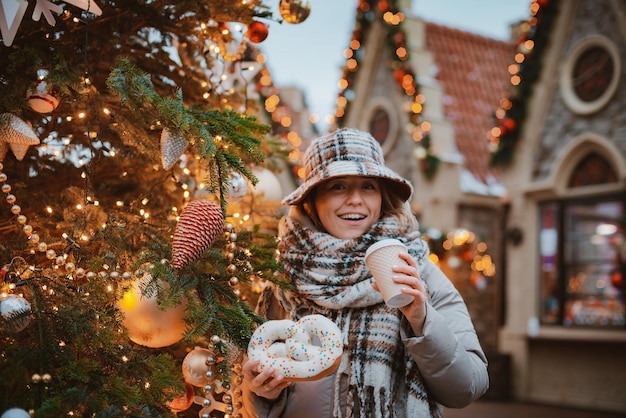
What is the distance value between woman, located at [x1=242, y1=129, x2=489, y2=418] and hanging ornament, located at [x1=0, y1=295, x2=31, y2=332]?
658 millimetres

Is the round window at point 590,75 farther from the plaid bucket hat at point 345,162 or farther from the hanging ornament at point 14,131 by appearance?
the hanging ornament at point 14,131

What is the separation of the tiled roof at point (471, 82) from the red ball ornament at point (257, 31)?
1008 cm

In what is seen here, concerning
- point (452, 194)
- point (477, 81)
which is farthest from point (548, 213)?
point (477, 81)

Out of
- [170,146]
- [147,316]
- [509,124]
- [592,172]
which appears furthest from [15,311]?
[509,124]

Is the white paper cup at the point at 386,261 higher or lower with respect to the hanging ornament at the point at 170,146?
lower

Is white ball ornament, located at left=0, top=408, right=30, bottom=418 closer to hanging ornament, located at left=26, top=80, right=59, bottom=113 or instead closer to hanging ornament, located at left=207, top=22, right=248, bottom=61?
hanging ornament, located at left=26, top=80, right=59, bottom=113

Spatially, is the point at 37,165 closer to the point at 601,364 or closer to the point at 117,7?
the point at 117,7

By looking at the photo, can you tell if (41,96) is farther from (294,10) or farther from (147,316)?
(294,10)

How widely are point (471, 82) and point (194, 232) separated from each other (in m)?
13.0

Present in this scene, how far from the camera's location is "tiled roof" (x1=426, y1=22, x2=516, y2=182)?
13.2 meters

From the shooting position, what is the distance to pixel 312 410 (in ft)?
7.93

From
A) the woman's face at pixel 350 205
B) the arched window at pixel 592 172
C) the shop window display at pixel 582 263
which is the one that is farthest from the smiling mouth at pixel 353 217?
the arched window at pixel 592 172

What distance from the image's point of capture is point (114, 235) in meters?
2.34

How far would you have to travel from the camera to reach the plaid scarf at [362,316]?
235 centimetres
